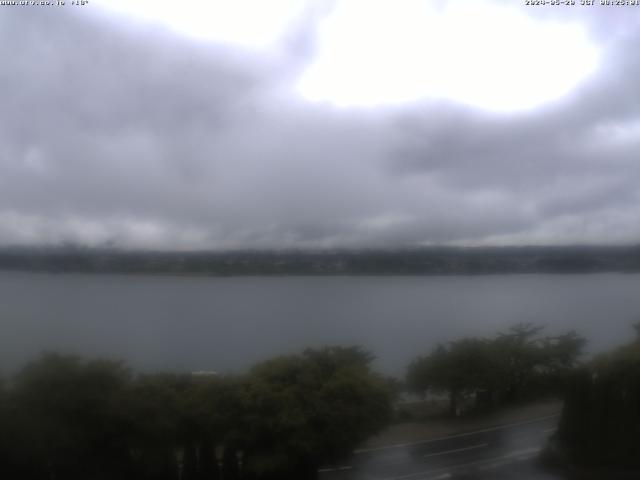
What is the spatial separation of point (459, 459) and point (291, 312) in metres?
4.13

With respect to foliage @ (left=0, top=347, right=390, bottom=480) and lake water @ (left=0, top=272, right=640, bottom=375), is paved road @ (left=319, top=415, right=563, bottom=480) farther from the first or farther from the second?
lake water @ (left=0, top=272, right=640, bottom=375)

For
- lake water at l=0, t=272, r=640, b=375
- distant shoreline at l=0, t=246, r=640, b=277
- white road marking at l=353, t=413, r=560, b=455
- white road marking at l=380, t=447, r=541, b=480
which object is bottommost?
white road marking at l=380, t=447, r=541, b=480

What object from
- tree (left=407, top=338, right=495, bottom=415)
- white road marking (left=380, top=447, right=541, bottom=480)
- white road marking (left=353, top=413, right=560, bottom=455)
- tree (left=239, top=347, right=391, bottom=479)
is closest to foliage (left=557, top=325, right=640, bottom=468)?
white road marking (left=353, top=413, right=560, bottom=455)

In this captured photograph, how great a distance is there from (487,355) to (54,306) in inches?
287

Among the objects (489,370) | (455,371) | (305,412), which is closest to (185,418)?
(305,412)

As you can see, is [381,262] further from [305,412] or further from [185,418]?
[185,418]

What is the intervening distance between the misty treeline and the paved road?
0.37m

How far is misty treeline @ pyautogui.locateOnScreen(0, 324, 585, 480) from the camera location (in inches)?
313

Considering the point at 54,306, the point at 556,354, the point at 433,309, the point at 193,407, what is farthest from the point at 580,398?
the point at 54,306

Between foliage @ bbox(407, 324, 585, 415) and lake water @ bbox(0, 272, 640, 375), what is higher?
lake water @ bbox(0, 272, 640, 375)

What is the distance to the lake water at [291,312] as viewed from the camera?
9.23 m

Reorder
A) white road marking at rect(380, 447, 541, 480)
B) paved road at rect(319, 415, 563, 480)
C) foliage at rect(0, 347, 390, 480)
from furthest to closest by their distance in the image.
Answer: paved road at rect(319, 415, 563, 480) < white road marking at rect(380, 447, 541, 480) < foliage at rect(0, 347, 390, 480)

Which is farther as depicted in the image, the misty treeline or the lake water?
the lake water

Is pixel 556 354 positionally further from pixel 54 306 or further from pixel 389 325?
pixel 54 306
